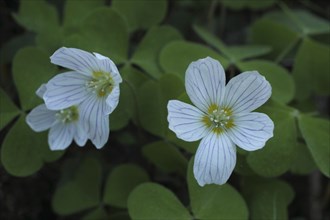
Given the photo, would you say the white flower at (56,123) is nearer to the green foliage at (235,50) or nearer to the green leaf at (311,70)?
the green foliage at (235,50)

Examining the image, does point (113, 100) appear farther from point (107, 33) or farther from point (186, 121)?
point (107, 33)

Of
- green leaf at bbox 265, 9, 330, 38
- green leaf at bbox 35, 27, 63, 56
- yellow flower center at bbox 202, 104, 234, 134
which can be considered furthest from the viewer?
green leaf at bbox 265, 9, 330, 38

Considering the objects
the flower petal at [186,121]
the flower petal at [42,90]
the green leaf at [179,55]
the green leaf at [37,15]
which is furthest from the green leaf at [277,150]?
the green leaf at [37,15]

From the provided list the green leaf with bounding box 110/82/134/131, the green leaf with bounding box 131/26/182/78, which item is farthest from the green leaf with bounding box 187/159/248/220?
the green leaf with bounding box 131/26/182/78

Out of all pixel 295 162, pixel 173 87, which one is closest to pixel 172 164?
pixel 173 87

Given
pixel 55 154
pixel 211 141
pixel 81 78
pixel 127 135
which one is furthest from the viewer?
pixel 127 135

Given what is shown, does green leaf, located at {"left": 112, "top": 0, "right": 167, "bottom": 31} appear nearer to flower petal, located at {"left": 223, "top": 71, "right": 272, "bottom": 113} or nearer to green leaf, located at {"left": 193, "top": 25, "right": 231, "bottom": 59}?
green leaf, located at {"left": 193, "top": 25, "right": 231, "bottom": 59}

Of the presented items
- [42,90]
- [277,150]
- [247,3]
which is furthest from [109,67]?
[247,3]

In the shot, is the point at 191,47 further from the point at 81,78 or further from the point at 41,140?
the point at 41,140
